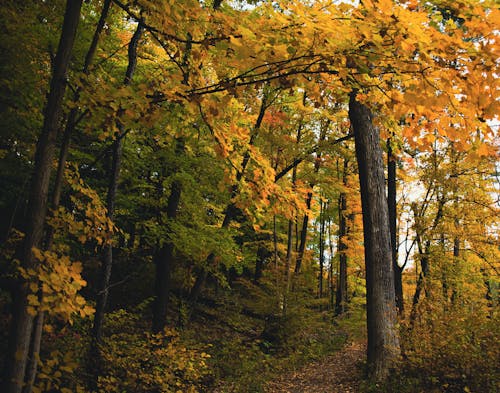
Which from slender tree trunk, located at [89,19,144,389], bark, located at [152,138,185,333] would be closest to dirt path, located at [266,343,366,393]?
bark, located at [152,138,185,333]

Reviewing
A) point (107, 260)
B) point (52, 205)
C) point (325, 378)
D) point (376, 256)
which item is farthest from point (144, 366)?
point (376, 256)

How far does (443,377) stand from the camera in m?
5.48

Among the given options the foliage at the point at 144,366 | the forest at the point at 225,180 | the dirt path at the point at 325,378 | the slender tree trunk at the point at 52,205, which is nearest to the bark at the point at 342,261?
the forest at the point at 225,180

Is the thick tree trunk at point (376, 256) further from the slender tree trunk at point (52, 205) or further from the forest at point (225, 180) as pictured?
the slender tree trunk at point (52, 205)

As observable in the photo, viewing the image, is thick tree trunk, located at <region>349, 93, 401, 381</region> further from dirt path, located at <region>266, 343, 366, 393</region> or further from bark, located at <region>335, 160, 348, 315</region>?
bark, located at <region>335, 160, 348, 315</region>

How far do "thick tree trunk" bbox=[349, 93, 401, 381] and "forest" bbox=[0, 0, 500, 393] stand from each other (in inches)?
1.4

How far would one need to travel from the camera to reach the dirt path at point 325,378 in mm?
7176

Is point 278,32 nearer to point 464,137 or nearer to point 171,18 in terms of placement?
point 171,18

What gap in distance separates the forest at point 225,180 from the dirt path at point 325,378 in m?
0.08

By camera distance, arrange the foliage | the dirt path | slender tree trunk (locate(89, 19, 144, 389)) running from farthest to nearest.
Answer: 1. the dirt path
2. the foliage
3. slender tree trunk (locate(89, 19, 144, 389))

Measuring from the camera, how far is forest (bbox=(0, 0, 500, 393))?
213 cm

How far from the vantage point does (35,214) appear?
2260mm

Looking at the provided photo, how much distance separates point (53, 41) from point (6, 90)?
0.97 metres

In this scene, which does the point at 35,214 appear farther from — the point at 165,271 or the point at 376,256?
the point at 165,271
